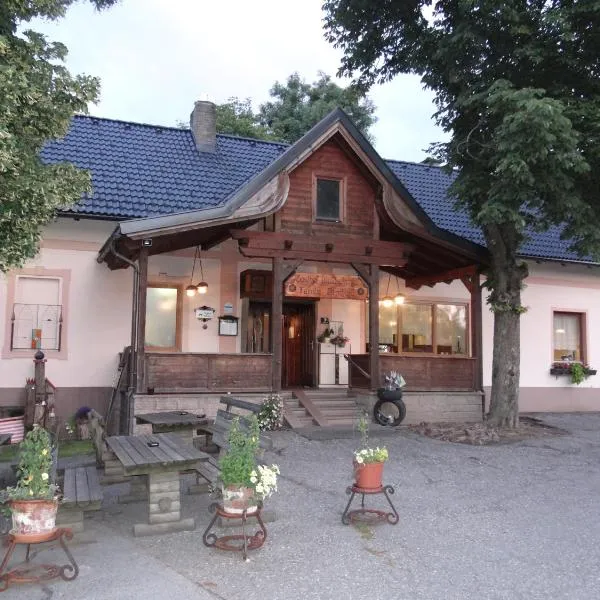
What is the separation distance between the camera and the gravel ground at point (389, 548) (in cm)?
477

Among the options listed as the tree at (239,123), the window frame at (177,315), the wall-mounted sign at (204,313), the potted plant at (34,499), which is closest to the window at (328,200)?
the wall-mounted sign at (204,313)

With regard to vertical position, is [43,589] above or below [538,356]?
below

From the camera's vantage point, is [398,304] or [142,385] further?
[398,304]

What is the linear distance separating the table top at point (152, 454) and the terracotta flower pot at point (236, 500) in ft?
1.98

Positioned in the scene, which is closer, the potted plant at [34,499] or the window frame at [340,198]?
the potted plant at [34,499]

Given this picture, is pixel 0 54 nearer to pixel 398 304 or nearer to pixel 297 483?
pixel 297 483

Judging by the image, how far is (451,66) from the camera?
1216 cm

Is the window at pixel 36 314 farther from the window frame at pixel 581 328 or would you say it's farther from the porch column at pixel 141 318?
the window frame at pixel 581 328

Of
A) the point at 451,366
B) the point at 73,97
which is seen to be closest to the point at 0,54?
the point at 73,97

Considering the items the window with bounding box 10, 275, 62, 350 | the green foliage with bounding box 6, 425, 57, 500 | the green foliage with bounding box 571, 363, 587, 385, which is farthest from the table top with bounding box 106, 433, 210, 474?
the green foliage with bounding box 571, 363, 587, 385

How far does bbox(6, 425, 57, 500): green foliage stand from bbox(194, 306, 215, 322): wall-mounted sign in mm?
8957

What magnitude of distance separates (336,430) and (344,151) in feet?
19.0

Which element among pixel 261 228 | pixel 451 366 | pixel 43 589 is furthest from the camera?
pixel 451 366

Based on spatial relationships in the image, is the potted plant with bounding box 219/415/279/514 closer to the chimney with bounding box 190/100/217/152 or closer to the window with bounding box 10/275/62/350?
the window with bounding box 10/275/62/350
